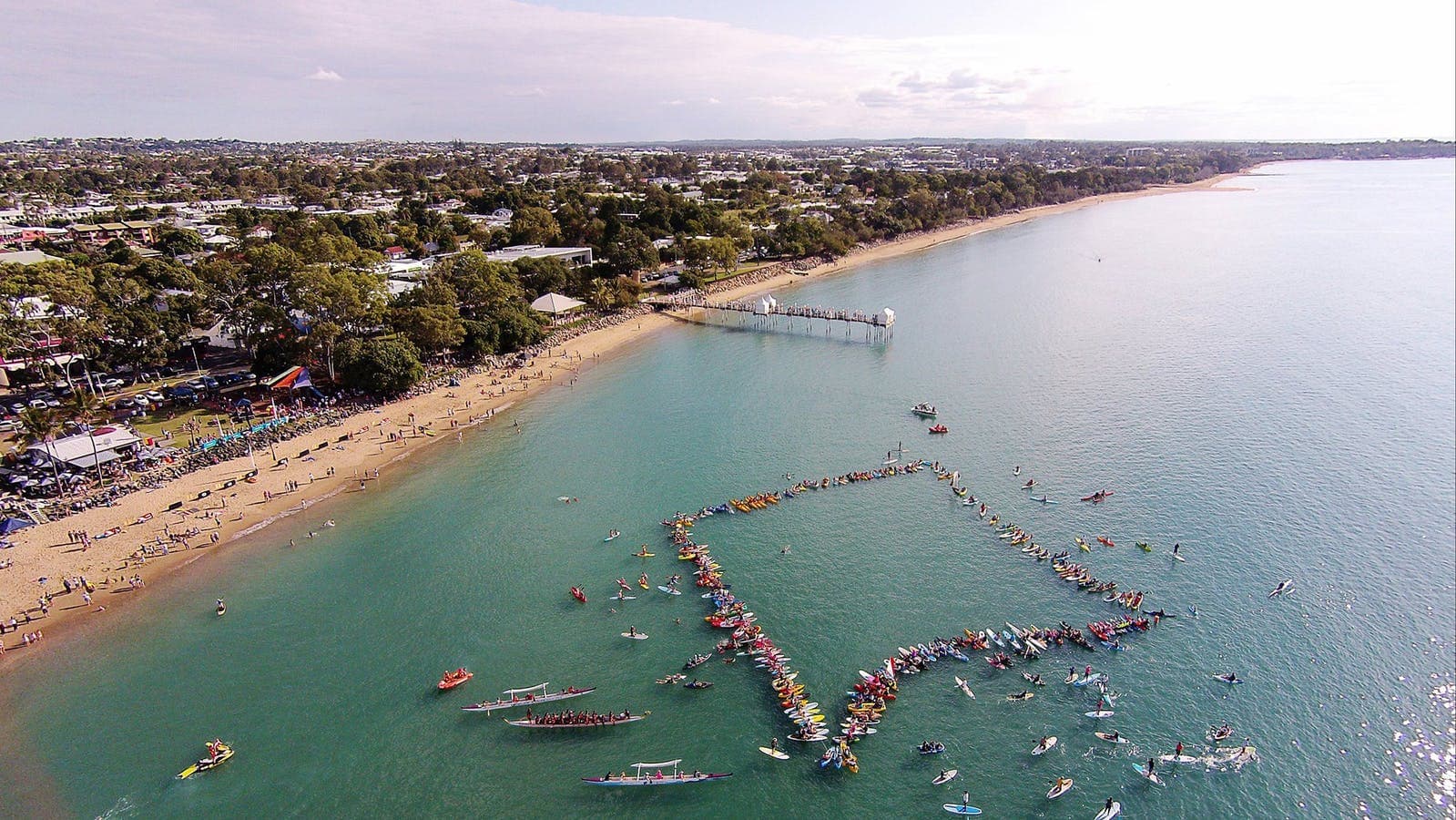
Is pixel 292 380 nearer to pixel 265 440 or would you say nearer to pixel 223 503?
pixel 265 440

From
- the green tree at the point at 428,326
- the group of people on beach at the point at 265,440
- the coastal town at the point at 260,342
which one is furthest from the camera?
the green tree at the point at 428,326

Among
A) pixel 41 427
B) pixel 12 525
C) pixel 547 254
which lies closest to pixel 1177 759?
pixel 12 525

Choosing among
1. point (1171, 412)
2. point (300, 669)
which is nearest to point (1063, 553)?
point (1171, 412)

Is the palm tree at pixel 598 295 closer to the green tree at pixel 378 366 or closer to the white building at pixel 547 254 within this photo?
the white building at pixel 547 254

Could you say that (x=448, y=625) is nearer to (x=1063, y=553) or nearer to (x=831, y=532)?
(x=831, y=532)

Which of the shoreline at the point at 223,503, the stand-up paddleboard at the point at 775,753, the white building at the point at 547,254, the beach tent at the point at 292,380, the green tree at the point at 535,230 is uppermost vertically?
the green tree at the point at 535,230

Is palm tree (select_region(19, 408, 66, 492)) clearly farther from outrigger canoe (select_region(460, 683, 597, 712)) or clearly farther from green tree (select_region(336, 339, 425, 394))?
outrigger canoe (select_region(460, 683, 597, 712))

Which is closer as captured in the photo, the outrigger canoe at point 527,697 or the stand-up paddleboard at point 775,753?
the stand-up paddleboard at point 775,753

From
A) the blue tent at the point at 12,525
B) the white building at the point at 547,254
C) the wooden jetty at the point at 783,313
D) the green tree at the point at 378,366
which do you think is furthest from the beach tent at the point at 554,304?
the blue tent at the point at 12,525
